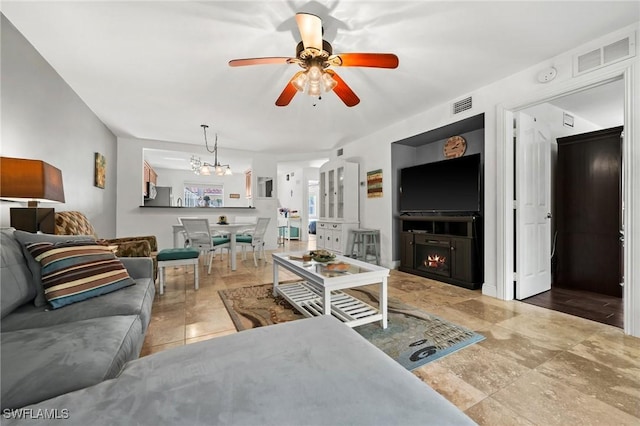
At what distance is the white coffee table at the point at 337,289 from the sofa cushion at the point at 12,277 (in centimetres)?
161

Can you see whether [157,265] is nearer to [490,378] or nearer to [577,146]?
[490,378]

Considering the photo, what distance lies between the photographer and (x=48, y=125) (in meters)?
2.58

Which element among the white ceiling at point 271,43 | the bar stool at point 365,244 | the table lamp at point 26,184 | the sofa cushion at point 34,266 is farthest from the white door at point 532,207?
the table lamp at point 26,184

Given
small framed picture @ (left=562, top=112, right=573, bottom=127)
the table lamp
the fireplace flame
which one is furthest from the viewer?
the fireplace flame

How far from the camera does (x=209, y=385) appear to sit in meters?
0.65

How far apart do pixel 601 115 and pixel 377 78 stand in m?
3.30

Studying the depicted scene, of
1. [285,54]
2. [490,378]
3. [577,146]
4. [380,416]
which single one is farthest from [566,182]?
[380,416]

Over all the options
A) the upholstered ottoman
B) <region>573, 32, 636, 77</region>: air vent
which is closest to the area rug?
the upholstered ottoman

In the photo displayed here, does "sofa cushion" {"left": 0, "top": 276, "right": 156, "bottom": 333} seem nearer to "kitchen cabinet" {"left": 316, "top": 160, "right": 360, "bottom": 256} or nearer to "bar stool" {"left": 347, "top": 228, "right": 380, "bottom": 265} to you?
"bar stool" {"left": 347, "top": 228, "right": 380, "bottom": 265}

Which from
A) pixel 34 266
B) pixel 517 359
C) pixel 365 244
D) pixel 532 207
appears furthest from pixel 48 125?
pixel 532 207

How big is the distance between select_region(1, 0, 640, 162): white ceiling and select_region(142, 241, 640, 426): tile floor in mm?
2360

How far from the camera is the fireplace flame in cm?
355

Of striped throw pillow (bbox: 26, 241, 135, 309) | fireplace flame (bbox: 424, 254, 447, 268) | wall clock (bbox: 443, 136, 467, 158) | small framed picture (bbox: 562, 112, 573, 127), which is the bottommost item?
fireplace flame (bbox: 424, 254, 447, 268)

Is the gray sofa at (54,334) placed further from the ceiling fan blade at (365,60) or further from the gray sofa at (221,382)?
the ceiling fan blade at (365,60)
